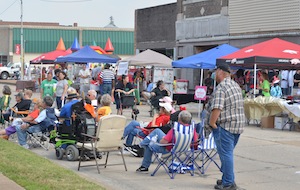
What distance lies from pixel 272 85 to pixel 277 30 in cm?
444

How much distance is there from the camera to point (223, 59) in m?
21.9

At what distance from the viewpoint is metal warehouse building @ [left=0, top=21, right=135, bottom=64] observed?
266 feet

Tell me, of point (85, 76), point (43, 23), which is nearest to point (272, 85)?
point (85, 76)

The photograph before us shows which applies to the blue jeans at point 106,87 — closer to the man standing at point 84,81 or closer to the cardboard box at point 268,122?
the man standing at point 84,81

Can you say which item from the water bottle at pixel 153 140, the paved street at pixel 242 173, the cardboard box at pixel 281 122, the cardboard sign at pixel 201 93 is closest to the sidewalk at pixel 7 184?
the paved street at pixel 242 173

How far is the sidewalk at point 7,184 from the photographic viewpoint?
353 inches

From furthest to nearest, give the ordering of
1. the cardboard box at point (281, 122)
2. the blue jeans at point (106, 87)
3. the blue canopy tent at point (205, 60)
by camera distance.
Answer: the blue jeans at point (106, 87), the blue canopy tent at point (205, 60), the cardboard box at point (281, 122)

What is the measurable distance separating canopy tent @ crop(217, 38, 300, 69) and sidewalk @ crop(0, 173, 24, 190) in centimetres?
1197

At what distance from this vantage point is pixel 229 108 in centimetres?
925

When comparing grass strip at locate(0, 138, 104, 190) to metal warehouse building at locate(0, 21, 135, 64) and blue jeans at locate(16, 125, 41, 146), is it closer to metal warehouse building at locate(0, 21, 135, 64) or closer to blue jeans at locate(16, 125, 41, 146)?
blue jeans at locate(16, 125, 41, 146)

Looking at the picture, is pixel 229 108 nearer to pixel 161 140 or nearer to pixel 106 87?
pixel 161 140

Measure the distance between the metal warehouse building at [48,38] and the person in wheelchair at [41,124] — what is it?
66012 mm

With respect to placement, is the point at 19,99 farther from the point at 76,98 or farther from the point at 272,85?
the point at 272,85

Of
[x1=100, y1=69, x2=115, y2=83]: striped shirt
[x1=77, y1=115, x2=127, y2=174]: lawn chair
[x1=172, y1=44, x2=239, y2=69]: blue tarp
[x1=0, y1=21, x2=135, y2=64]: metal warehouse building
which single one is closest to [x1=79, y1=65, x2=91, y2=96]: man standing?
[x1=100, y1=69, x2=115, y2=83]: striped shirt
